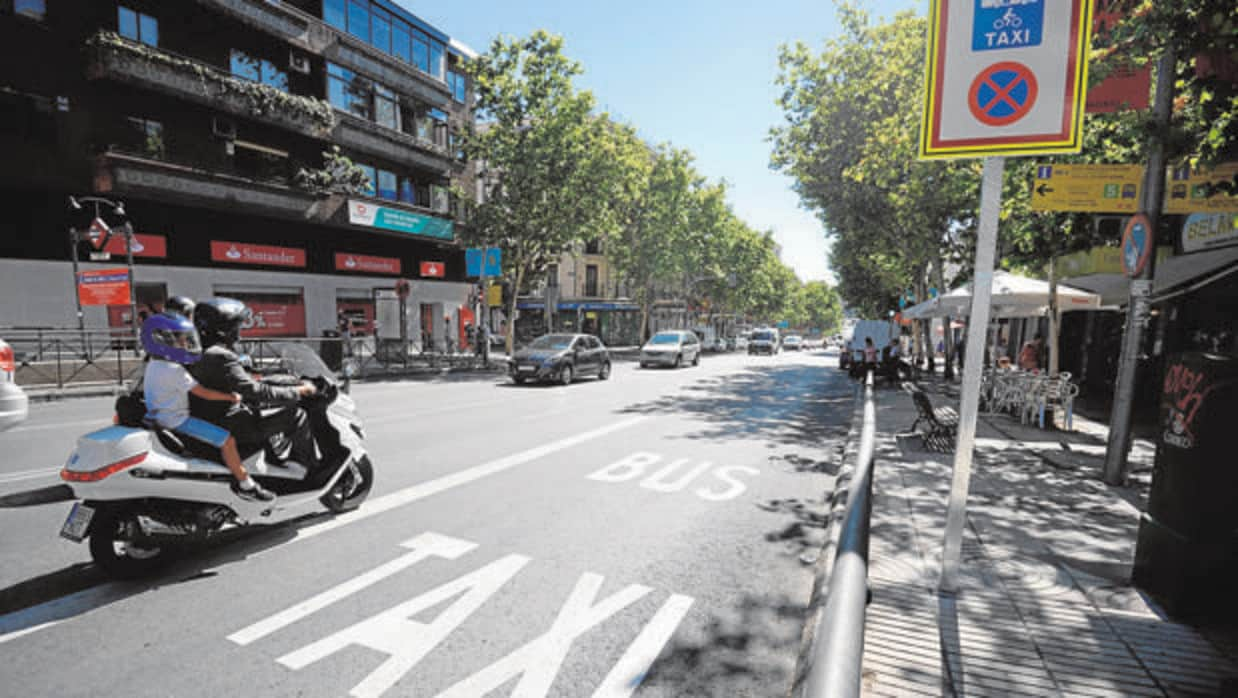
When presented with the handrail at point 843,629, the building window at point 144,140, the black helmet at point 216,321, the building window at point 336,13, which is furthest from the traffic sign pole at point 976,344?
the building window at point 336,13

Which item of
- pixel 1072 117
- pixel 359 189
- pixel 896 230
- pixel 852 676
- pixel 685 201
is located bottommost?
pixel 852 676

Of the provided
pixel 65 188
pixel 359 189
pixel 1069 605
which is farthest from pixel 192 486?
pixel 359 189

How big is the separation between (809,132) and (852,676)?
20946 mm

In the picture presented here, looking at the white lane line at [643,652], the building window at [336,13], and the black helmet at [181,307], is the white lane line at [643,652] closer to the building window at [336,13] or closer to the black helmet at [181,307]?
the black helmet at [181,307]

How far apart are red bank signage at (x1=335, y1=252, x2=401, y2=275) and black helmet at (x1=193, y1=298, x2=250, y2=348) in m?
23.5

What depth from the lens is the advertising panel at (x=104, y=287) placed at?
47.0 ft

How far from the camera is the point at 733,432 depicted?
8984 mm

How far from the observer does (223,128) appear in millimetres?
20453

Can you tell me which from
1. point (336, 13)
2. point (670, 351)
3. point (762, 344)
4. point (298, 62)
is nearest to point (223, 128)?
point (298, 62)

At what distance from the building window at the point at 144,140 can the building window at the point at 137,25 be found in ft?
8.36

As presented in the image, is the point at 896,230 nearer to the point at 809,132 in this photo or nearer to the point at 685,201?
the point at 809,132

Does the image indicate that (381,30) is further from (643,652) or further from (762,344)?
(643,652)

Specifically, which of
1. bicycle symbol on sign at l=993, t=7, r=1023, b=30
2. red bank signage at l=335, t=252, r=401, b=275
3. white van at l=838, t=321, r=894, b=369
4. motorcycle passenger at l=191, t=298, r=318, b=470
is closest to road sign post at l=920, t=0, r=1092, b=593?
bicycle symbol on sign at l=993, t=7, r=1023, b=30

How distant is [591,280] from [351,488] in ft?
154
